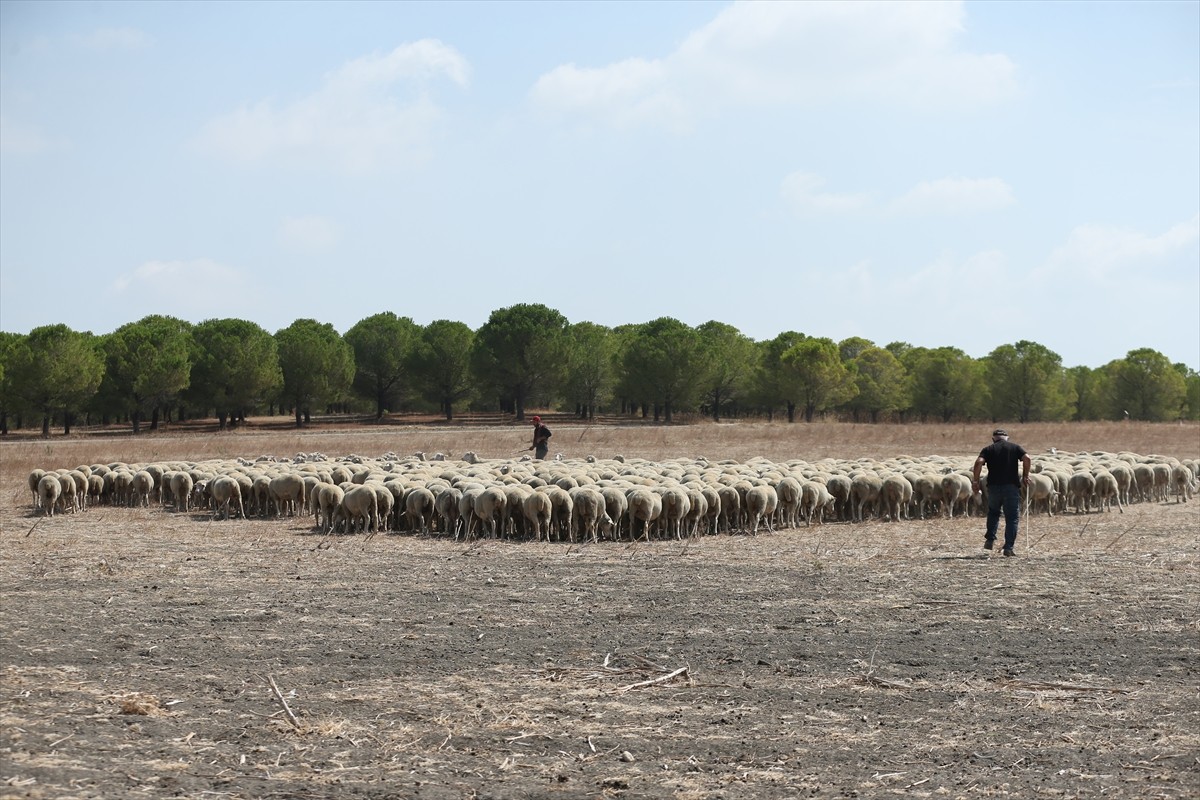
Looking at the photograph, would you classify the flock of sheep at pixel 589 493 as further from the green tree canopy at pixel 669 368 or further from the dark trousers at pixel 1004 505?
the green tree canopy at pixel 669 368

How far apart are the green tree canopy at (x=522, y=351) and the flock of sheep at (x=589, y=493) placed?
2047 inches

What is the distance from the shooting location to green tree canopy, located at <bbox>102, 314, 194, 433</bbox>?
65.9 meters

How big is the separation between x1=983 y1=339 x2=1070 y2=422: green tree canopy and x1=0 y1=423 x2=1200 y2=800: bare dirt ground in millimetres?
68035

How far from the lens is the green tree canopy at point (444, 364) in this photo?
82.8 meters

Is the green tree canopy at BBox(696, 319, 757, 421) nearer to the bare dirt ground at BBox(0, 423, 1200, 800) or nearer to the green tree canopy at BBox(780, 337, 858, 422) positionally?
the green tree canopy at BBox(780, 337, 858, 422)

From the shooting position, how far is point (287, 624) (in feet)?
34.6

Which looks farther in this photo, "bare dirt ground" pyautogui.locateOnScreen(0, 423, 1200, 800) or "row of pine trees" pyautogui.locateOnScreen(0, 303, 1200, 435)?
"row of pine trees" pyautogui.locateOnScreen(0, 303, 1200, 435)

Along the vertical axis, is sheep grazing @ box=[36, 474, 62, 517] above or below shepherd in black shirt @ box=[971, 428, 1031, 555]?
below

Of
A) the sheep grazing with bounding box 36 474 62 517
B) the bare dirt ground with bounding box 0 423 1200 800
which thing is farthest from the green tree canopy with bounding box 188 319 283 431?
the bare dirt ground with bounding box 0 423 1200 800

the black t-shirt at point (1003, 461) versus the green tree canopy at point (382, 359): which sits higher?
the green tree canopy at point (382, 359)

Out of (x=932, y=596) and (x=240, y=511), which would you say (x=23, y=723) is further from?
(x=240, y=511)

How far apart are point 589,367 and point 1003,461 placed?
2623 inches

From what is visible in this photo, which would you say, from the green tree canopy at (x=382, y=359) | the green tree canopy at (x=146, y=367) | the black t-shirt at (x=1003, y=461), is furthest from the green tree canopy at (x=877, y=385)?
the black t-shirt at (x=1003, y=461)

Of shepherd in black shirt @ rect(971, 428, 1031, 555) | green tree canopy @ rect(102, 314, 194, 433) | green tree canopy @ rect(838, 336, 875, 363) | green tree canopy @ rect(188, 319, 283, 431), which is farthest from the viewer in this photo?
green tree canopy @ rect(838, 336, 875, 363)
